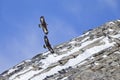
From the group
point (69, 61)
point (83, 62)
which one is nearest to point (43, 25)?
point (69, 61)

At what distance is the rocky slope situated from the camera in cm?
4409

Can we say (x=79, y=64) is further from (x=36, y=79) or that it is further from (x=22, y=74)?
(x=22, y=74)

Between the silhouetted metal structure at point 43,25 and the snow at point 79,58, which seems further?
the snow at point 79,58

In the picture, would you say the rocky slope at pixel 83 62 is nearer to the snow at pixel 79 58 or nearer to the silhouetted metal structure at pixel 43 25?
the snow at pixel 79 58

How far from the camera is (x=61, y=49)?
196 feet

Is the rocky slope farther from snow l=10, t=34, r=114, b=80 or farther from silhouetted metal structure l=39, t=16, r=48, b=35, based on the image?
silhouetted metal structure l=39, t=16, r=48, b=35

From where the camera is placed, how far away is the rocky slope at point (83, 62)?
1736 inches

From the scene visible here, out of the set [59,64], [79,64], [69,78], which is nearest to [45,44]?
[59,64]

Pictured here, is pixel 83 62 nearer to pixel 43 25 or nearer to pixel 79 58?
pixel 79 58

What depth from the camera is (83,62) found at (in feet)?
159

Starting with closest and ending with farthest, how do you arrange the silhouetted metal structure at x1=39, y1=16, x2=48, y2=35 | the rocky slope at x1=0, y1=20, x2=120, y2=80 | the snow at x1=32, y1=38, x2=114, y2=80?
1. the rocky slope at x1=0, y1=20, x2=120, y2=80
2. the silhouetted metal structure at x1=39, y1=16, x2=48, y2=35
3. the snow at x1=32, y1=38, x2=114, y2=80

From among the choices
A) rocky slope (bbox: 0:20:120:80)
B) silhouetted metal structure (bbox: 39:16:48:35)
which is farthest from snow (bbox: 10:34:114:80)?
silhouetted metal structure (bbox: 39:16:48:35)

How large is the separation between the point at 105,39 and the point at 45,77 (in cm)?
1076

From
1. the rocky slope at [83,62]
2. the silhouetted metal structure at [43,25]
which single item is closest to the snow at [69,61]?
the rocky slope at [83,62]
